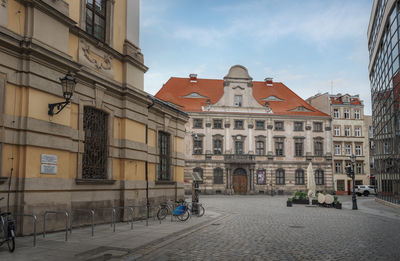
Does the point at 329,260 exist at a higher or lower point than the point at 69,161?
lower

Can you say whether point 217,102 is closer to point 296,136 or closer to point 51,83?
point 296,136

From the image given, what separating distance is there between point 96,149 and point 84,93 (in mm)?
2067

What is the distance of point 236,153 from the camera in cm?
5306

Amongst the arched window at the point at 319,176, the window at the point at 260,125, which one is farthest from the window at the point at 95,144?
the arched window at the point at 319,176

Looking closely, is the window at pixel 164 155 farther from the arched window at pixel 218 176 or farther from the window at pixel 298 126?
the window at pixel 298 126

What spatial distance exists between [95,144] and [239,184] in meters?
40.7

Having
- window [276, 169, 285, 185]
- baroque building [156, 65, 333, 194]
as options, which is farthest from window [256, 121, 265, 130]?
window [276, 169, 285, 185]

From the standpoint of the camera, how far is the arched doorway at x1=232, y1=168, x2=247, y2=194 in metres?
52.6

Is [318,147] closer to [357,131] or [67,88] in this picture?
[357,131]

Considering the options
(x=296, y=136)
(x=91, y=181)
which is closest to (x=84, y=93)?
(x=91, y=181)

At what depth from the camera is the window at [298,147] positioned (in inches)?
2151

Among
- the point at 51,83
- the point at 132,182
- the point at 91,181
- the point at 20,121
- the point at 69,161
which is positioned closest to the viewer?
the point at 20,121

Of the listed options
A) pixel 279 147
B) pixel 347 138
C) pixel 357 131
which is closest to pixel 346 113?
pixel 357 131

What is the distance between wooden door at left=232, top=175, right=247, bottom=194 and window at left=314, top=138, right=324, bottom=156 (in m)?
11.5
